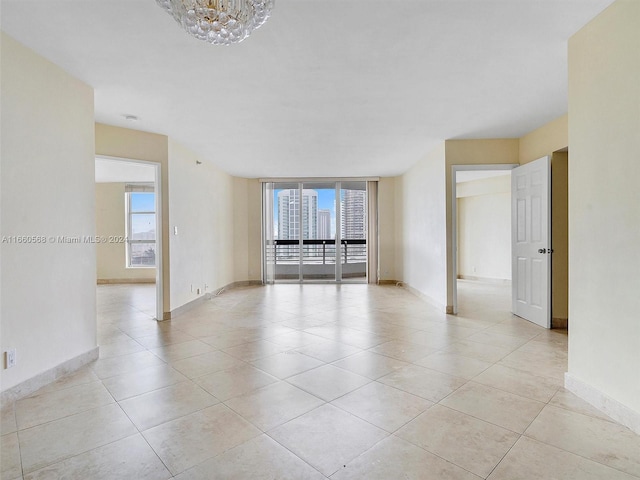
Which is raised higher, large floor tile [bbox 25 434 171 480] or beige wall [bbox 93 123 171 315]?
beige wall [bbox 93 123 171 315]

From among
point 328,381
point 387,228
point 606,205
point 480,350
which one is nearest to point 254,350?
point 328,381

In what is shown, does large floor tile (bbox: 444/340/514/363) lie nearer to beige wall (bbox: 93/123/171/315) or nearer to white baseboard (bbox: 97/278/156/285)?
beige wall (bbox: 93/123/171/315)

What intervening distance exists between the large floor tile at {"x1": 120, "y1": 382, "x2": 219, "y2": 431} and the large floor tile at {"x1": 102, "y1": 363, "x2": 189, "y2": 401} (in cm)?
9

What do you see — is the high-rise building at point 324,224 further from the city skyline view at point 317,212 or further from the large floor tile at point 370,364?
the large floor tile at point 370,364

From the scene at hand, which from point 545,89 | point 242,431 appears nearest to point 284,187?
point 545,89

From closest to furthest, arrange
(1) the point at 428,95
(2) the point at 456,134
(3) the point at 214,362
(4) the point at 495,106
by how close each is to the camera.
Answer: (3) the point at 214,362
(1) the point at 428,95
(4) the point at 495,106
(2) the point at 456,134

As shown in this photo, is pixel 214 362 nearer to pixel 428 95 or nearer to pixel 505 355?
pixel 505 355

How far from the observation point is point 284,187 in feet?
26.1

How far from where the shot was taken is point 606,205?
2115 millimetres

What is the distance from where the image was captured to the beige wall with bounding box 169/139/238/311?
15.6 feet

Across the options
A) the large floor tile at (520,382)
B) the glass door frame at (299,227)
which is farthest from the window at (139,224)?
Result: the large floor tile at (520,382)

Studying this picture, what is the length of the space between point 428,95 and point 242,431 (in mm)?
3185

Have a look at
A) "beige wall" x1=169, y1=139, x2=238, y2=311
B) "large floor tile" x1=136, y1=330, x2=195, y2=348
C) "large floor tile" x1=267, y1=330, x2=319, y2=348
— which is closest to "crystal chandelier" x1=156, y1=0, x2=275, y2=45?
"large floor tile" x1=267, y1=330, x2=319, y2=348

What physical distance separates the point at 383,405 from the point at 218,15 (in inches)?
95.5
